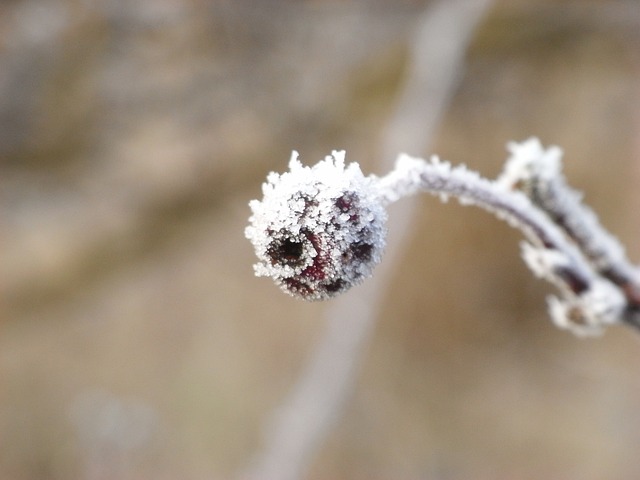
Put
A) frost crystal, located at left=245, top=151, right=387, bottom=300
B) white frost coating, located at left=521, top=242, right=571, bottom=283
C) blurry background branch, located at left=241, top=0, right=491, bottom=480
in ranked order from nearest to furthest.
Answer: frost crystal, located at left=245, top=151, right=387, bottom=300
white frost coating, located at left=521, top=242, right=571, bottom=283
blurry background branch, located at left=241, top=0, right=491, bottom=480

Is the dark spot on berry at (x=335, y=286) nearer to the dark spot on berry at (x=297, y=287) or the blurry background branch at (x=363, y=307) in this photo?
the dark spot on berry at (x=297, y=287)

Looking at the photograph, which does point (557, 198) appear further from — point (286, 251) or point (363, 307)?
point (363, 307)

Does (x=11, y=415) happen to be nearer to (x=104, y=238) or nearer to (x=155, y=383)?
(x=155, y=383)

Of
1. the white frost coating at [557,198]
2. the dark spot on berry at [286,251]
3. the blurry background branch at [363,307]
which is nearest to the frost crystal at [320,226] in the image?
the dark spot on berry at [286,251]

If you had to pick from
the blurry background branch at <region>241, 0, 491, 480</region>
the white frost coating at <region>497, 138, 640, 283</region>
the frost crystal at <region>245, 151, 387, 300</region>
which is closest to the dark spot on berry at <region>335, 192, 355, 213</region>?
the frost crystal at <region>245, 151, 387, 300</region>

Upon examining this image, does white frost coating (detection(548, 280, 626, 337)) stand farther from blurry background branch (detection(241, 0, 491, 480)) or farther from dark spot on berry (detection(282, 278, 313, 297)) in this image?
blurry background branch (detection(241, 0, 491, 480))
